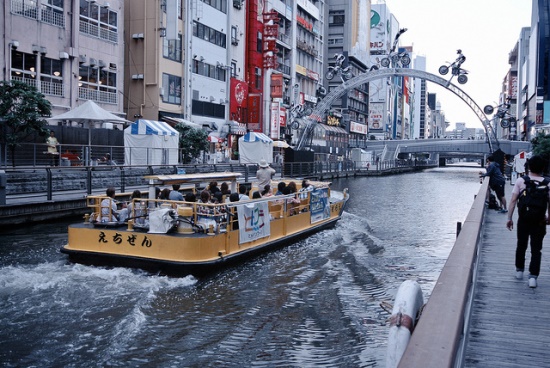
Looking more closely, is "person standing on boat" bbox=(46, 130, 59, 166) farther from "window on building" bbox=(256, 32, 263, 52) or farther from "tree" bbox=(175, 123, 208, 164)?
"window on building" bbox=(256, 32, 263, 52)

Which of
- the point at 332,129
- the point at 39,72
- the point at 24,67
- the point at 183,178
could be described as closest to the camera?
the point at 183,178

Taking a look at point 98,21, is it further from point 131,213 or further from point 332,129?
point 332,129

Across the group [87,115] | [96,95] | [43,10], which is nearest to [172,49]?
[96,95]

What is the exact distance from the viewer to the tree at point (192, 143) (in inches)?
1489

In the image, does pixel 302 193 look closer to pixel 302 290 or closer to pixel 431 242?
pixel 431 242

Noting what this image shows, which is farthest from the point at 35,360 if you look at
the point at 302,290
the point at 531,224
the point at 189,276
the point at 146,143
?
the point at 146,143

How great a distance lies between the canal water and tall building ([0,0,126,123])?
1732 centimetres

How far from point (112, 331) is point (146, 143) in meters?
22.9

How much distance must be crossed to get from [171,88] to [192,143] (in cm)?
856

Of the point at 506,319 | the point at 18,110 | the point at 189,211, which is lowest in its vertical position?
the point at 506,319

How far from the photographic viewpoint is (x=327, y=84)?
105 m

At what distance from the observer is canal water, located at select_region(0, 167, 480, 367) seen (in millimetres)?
8203

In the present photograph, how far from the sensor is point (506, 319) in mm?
6633

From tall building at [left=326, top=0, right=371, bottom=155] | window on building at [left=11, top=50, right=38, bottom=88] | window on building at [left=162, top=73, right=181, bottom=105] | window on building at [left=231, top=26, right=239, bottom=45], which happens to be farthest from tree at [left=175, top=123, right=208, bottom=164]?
tall building at [left=326, top=0, right=371, bottom=155]
